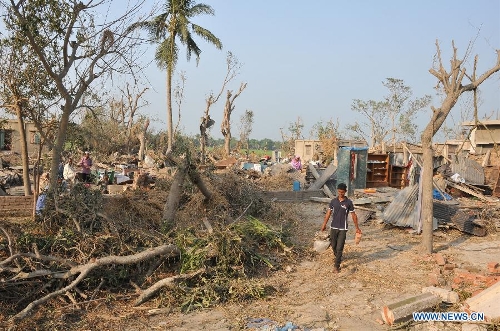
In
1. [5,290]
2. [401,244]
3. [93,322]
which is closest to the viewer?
[93,322]

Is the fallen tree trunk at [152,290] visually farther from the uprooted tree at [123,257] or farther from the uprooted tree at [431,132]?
the uprooted tree at [431,132]

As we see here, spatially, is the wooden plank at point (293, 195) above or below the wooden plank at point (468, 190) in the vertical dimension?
below

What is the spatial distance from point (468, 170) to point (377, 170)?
330cm

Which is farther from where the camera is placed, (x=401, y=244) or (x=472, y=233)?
(x=472, y=233)

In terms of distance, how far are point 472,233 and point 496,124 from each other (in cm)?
1794

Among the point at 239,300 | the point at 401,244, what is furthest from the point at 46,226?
the point at 401,244

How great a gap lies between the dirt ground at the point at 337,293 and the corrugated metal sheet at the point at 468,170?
732 cm

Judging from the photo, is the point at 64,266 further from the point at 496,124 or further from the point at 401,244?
the point at 496,124

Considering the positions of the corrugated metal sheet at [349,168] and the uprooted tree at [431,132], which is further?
the corrugated metal sheet at [349,168]

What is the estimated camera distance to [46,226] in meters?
6.70

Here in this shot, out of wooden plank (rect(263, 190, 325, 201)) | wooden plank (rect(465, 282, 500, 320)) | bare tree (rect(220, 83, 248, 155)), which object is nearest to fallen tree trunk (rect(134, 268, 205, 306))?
wooden plank (rect(465, 282, 500, 320))

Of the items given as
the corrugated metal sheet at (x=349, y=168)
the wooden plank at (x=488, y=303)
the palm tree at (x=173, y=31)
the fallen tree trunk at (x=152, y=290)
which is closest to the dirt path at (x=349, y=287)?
the fallen tree trunk at (x=152, y=290)

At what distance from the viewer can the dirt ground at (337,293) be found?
16.0 feet

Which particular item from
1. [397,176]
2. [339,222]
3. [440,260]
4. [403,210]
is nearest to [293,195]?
[403,210]
